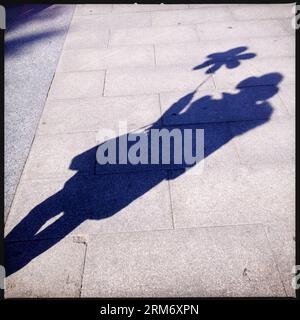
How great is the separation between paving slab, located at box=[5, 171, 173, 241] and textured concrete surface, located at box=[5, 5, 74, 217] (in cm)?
33

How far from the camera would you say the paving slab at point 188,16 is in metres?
8.62

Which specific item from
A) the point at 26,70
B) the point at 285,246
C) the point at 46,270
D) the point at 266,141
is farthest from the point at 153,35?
the point at 46,270

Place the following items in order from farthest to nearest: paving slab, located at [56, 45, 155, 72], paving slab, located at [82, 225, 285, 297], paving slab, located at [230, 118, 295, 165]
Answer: paving slab, located at [56, 45, 155, 72], paving slab, located at [230, 118, 295, 165], paving slab, located at [82, 225, 285, 297]

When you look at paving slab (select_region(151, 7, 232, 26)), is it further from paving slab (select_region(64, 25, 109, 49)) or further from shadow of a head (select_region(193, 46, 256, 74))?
shadow of a head (select_region(193, 46, 256, 74))

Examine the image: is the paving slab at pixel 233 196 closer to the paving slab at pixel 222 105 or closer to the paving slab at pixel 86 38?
the paving slab at pixel 222 105

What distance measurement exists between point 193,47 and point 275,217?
5.00 meters

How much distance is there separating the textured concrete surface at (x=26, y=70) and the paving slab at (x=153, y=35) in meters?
1.55

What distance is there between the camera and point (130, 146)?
16.1 ft

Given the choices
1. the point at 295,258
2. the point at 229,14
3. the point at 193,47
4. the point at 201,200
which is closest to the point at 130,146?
the point at 201,200

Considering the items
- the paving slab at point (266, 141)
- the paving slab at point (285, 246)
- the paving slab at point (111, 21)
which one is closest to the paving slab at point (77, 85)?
the paving slab at point (111, 21)

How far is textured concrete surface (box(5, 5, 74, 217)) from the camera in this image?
502cm

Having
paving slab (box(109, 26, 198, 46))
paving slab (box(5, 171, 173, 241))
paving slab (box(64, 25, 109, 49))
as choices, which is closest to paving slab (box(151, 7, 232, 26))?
paving slab (box(109, 26, 198, 46))

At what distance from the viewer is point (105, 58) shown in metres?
7.26

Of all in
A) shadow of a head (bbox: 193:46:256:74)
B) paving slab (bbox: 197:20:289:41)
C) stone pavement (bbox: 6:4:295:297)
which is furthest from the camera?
paving slab (bbox: 197:20:289:41)
